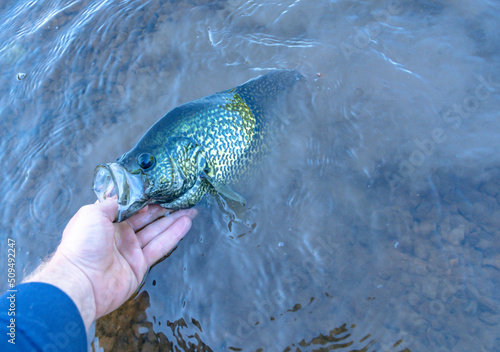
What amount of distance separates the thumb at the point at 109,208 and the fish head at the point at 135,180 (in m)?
0.09

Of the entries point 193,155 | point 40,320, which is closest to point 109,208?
point 193,155

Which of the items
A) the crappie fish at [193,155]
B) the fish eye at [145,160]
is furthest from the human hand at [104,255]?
the fish eye at [145,160]

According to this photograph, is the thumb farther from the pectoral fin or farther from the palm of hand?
the pectoral fin

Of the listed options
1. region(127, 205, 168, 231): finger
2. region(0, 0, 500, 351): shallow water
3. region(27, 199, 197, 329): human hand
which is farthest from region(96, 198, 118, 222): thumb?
region(0, 0, 500, 351): shallow water

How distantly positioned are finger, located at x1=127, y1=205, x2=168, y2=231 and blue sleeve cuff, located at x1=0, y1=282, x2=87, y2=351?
1134mm

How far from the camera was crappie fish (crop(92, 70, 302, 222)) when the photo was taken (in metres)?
3.48

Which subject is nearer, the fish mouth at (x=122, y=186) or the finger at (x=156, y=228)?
the fish mouth at (x=122, y=186)

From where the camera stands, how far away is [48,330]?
269 centimetres

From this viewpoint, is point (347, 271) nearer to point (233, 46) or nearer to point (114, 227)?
point (114, 227)

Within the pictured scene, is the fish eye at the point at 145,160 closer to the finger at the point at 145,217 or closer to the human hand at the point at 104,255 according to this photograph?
the human hand at the point at 104,255

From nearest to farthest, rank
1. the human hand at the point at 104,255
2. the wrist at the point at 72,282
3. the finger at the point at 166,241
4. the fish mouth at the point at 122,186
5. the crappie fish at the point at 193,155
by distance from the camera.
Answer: the wrist at the point at 72,282 < the human hand at the point at 104,255 < the fish mouth at the point at 122,186 < the crappie fish at the point at 193,155 < the finger at the point at 166,241

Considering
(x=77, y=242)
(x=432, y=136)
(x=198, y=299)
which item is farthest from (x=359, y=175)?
(x=77, y=242)

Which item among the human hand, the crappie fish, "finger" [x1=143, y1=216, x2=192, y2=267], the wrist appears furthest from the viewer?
"finger" [x1=143, y1=216, x2=192, y2=267]

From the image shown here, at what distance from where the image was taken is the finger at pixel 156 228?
395 cm
